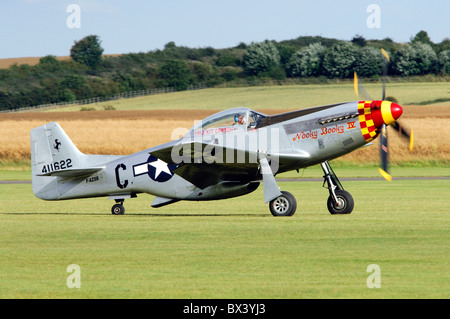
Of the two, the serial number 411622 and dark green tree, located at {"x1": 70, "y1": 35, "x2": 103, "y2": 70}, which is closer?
the serial number 411622

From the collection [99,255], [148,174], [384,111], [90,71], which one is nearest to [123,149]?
[148,174]

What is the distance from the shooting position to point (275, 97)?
84.9 meters

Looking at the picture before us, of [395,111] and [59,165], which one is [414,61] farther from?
[395,111]

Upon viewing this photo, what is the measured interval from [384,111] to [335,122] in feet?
3.50

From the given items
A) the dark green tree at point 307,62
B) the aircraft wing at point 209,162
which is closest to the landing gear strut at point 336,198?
the aircraft wing at point 209,162

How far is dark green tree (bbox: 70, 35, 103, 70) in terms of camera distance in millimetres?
121812

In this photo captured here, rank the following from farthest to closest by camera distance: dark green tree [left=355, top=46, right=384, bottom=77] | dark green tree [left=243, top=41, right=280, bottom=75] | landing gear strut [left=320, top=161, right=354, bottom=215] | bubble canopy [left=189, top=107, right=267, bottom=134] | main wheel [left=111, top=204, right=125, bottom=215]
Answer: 1. dark green tree [left=243, top=41, right=280, bottom=75]
2. dark green tree [left=355, top=46, right=384, bottom=77]
3. main wheel [left=111, top=204, right=125, bottom=215]
4. landing gear strut [left=320, top=161, right=354, bottom=215]
5. bubble canopy [left=189, top=107, right=267, bottom=134]

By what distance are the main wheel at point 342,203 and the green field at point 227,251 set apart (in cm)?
27

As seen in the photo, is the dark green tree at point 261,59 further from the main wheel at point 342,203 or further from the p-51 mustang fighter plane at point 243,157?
the main wheel at point 342,203

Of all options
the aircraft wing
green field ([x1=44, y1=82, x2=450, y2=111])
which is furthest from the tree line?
the aircraft wing

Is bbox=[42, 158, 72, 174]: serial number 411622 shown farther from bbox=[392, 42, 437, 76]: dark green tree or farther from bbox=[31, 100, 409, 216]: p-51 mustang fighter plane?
bbox=[392, 42, 437, 76]: dark green tree

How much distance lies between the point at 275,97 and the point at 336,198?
68092mm

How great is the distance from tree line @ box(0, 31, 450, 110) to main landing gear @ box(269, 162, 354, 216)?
68449 mm

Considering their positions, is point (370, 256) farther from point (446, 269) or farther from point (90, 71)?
point (90, 71)
